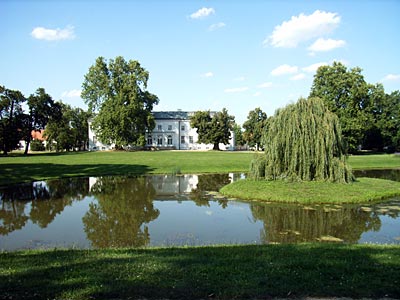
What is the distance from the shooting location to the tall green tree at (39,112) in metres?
64.5

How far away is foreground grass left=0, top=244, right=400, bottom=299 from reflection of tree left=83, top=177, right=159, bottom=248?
2.51m

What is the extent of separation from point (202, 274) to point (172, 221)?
6.45m

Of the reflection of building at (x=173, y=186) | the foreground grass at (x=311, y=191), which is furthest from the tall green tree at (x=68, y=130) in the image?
the foreground grass at (x=311, y=191)

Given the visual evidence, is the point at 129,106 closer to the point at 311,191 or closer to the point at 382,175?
the point at 382,175

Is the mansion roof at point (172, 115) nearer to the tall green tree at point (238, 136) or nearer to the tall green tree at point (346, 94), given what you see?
the tall green tree at point (238, 136)

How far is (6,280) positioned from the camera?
Result: 5.12 m

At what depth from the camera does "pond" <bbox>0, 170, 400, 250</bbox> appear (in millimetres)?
9484

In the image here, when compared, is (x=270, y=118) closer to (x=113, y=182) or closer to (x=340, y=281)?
(x=113, y=182)

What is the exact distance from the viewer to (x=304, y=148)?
16.6 m

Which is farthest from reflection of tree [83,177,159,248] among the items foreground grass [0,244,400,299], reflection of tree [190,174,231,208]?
foreground grass [0,244,400,299]

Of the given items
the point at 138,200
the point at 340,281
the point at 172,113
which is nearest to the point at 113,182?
the point at 138,200

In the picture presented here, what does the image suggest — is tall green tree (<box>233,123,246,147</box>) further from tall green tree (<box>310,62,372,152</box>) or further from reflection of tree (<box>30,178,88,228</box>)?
reflection of tree (<box>30,178,88,228</box>)

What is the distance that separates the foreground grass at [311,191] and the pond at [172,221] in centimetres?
71

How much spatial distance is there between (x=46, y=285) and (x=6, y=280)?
73cm
